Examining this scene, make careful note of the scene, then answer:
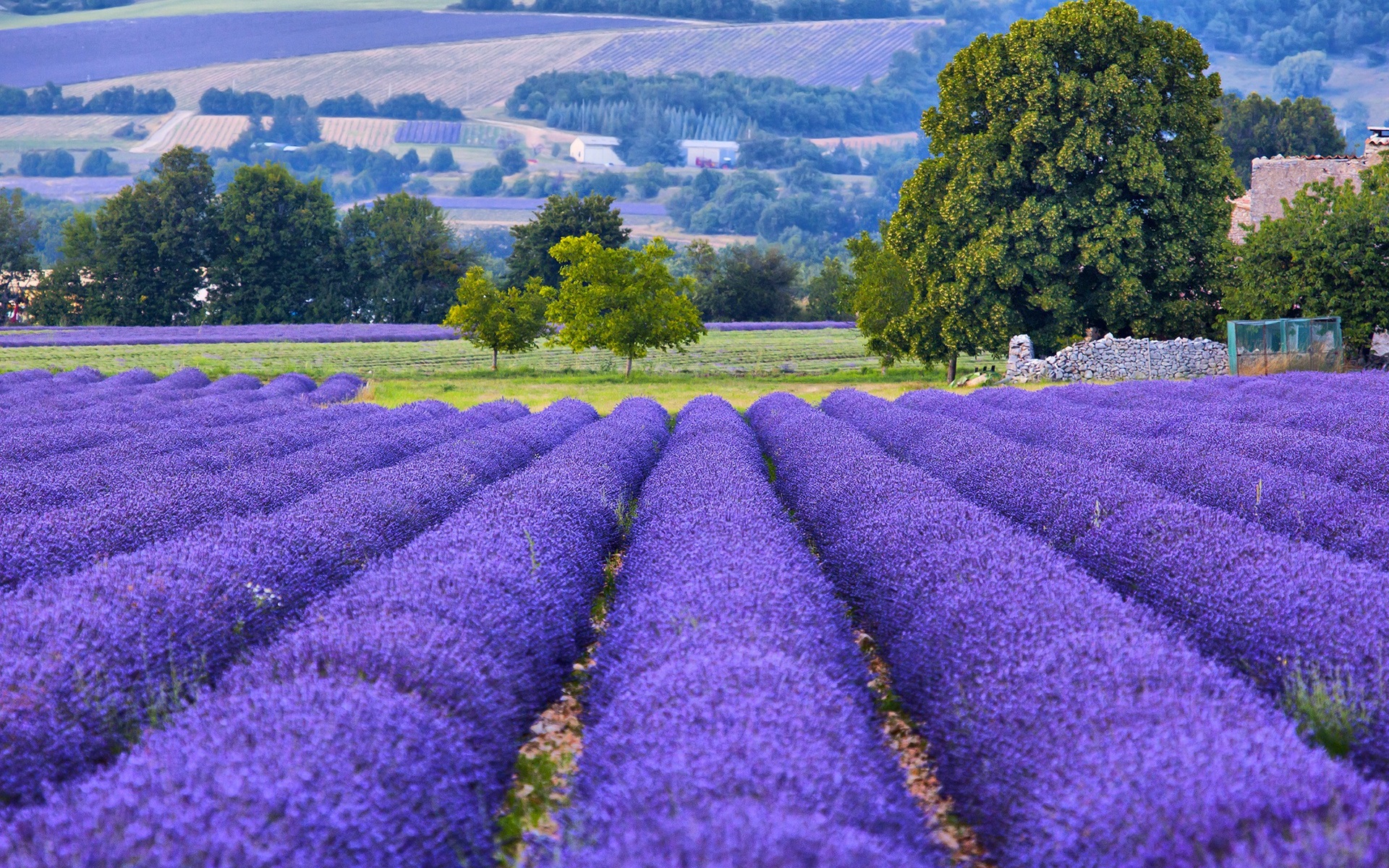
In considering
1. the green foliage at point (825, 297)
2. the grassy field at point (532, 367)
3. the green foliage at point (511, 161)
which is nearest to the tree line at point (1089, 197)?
the grassy field at point (532, 367)

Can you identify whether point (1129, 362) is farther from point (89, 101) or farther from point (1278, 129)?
point (89, 101)

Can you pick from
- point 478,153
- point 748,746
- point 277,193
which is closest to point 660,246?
point 748,746

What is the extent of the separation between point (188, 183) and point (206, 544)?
203 ft

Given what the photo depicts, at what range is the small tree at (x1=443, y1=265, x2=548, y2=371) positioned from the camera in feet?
111

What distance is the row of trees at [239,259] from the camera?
57.5 m

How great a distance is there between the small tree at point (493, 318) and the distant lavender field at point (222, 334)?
11.1 meters

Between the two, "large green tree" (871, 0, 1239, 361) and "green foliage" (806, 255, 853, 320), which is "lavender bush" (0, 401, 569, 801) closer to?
"large green tree" (871, 0, 1239, 361)

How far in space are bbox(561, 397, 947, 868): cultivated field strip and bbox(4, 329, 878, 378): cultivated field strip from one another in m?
27.0

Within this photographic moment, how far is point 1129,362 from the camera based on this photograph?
2492cm

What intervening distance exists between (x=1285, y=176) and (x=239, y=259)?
53338mm

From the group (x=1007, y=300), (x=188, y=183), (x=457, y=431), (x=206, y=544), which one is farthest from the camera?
(x=188, y=183)

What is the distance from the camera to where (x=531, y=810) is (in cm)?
378

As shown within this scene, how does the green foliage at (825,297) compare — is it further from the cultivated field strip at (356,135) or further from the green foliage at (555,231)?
the cultivated field strip at (356,135)

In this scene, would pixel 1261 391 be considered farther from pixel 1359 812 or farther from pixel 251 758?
pixel 251 758
